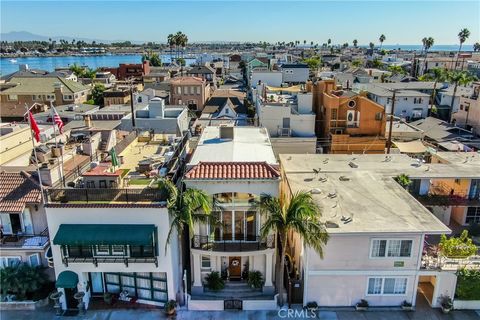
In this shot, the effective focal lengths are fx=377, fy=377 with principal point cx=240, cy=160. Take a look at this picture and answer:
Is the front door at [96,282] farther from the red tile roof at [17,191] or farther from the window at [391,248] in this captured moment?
the window at [391,248]

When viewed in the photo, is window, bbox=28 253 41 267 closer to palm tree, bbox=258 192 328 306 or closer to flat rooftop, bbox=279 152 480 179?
palm tree, bbox=258 192 328 306

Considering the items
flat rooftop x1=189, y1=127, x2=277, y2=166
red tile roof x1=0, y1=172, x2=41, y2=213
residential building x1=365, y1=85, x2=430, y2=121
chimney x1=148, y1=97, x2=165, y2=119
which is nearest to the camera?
red tile roof x1=0, y1=172, x2=41, y2=213

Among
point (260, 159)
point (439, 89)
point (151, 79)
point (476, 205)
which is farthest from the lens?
point (151, 79)

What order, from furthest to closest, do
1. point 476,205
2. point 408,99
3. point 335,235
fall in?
point 408,99
point 476,205
point 335,235

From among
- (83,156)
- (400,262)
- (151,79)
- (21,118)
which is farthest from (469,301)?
(151,79)

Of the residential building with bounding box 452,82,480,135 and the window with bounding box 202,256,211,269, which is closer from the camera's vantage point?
the window with bounding box 202,256,211,269

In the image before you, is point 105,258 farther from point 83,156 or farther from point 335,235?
point 335,235

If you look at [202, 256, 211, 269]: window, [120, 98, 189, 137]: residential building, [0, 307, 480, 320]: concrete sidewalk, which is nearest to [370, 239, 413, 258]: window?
[0, 307, 480, 320]: concrete sidewalk

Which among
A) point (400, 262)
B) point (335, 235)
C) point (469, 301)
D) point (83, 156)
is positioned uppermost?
point (83, 156)
